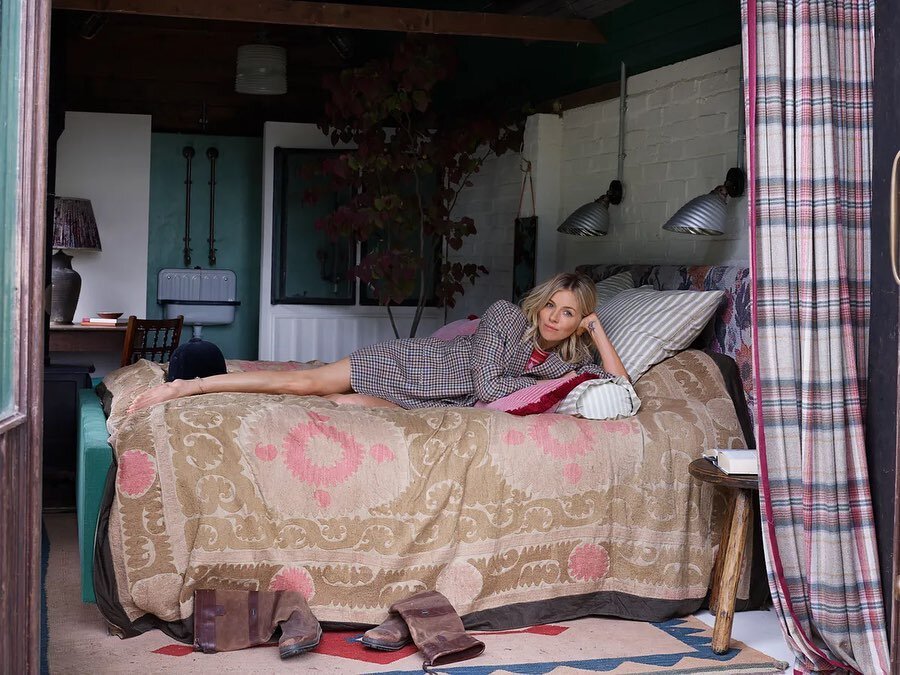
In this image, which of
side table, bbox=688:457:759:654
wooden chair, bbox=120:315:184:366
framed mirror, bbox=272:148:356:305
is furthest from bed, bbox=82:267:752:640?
framed mirror, bbox=272:148:356:305

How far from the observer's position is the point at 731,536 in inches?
131

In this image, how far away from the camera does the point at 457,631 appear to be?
3211 mm

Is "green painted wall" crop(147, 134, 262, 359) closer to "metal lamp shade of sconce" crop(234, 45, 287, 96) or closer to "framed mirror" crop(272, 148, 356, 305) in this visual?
"framed mirror" crop(272, 148, 356, 305)

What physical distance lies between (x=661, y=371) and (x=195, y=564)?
74.7 inches

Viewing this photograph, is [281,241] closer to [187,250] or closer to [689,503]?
[187,250]

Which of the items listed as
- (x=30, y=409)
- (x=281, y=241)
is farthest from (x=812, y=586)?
(x=281, y=241)

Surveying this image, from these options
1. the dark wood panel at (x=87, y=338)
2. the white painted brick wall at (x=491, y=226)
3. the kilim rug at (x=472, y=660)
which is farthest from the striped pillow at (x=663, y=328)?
the dark wood panel at (x=87, y=338)

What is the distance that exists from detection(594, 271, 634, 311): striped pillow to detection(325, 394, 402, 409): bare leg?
45.5 inches

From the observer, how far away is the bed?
10.4 feet

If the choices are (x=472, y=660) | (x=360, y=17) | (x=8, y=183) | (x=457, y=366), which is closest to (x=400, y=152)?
(x=360, y=17)

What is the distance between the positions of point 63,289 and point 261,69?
2013 millimetres

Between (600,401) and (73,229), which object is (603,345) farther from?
(73,229)

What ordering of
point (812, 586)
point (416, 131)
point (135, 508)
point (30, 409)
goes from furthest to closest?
point (416, 131) < point (135, 508) < point (812, 586) < point (30, 409)

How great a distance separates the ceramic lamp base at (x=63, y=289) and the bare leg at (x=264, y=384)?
2954 mm
